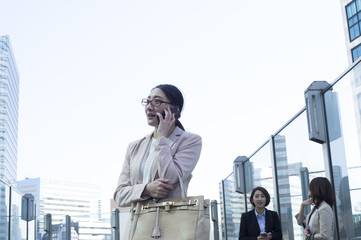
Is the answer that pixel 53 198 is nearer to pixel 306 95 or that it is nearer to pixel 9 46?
pixel 9 46

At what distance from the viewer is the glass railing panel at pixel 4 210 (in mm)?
7469

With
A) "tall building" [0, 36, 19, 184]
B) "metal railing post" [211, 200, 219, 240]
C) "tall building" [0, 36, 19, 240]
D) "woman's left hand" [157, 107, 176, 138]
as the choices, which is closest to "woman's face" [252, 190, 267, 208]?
"woman's left hand" [157, 107, 176, 138]

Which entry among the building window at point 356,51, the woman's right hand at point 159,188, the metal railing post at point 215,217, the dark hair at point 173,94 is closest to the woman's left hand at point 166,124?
the dark hair at point 173,94

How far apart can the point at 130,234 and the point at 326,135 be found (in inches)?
122

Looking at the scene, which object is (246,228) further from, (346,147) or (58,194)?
(58,194)

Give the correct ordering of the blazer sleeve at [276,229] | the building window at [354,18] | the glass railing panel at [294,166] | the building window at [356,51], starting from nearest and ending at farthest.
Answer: the glass railing panel at [294,166] < the blazer sleeve at [276,229] < the building window at [356,51] < the building window at [354,18]

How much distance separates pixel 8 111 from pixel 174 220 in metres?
117

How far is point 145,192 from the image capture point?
8.66 feet

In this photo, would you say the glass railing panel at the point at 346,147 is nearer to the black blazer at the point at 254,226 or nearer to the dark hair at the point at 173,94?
the black blazer at the point at 254,226

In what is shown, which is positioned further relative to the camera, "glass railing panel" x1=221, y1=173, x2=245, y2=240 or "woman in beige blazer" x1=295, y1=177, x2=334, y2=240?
"glass railing panel" x1=221, y1=173, x2=245, y2=240

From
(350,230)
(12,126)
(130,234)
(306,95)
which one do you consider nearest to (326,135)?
(306,95)

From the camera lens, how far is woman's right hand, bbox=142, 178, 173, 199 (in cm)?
259

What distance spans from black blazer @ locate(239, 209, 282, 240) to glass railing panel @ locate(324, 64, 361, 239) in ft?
3.78

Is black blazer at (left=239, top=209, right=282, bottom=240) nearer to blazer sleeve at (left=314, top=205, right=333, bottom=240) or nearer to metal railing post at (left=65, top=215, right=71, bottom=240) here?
blazer sleeve at (left=314, top=205, right=333, bottom=240)
